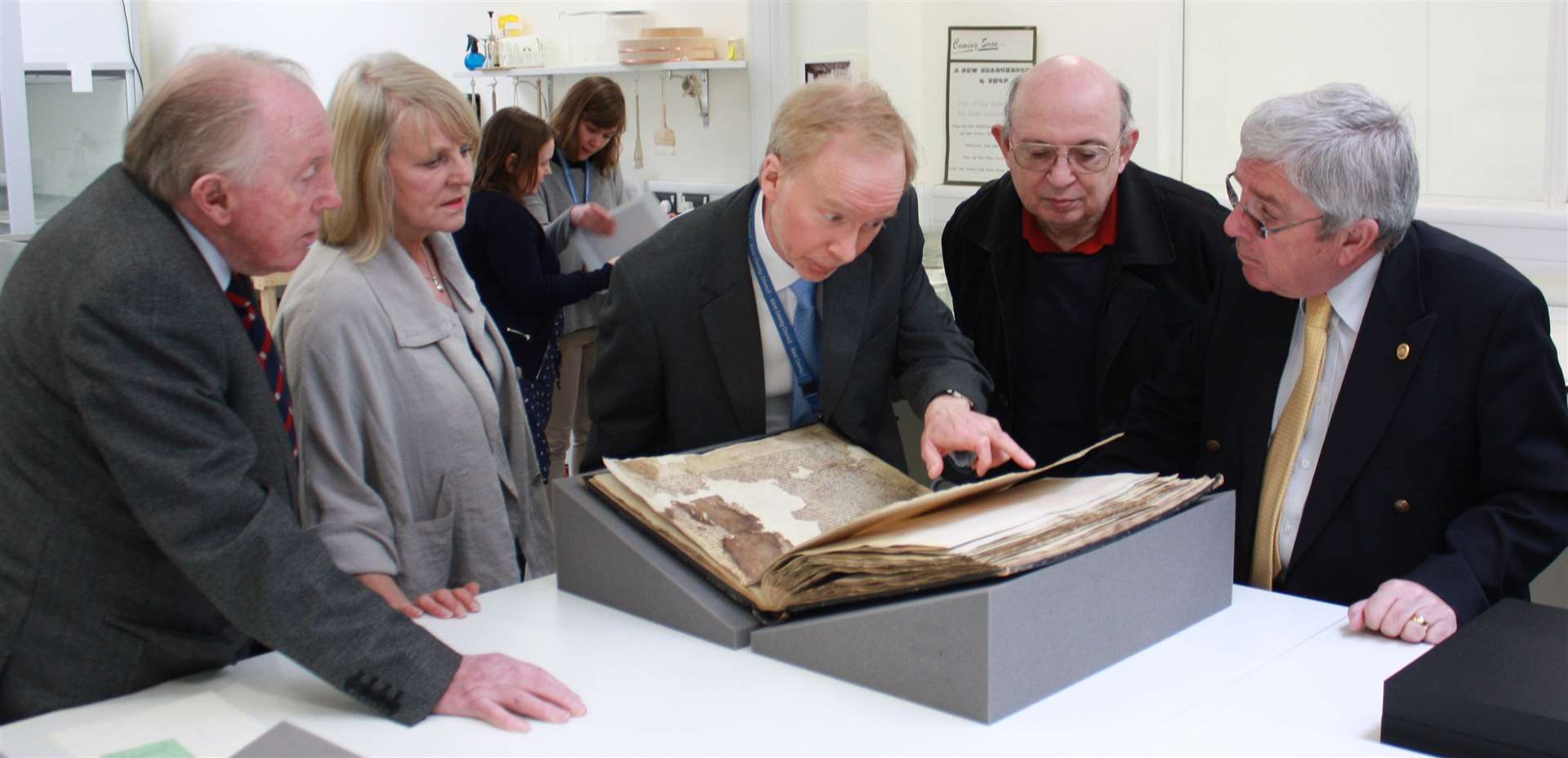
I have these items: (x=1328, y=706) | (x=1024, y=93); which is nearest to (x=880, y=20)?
(x=1024, y=93)

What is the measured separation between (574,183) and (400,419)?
9.96 feet

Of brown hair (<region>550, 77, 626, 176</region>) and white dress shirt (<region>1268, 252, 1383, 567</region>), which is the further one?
brown hair (<region>550, 77, 626, 176</region>)

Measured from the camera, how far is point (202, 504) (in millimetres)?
1421

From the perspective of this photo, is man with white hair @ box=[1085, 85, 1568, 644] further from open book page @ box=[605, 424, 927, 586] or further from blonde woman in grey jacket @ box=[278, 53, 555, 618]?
blonde woman in grey jacket @ box=[278, 53, 555, 618]

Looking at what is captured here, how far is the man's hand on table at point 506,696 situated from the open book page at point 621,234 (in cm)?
320

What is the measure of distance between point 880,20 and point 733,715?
13.0 ft

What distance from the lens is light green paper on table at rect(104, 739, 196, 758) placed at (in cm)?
135

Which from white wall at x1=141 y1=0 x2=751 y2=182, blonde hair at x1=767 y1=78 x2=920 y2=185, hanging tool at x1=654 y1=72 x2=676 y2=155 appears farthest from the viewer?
hanging tool at x1=654 y1=72 x2=676 y2=155

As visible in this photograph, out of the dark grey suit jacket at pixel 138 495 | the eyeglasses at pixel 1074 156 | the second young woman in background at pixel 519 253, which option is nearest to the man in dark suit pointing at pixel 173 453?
the dark grey suit jacket at pixel 138 495

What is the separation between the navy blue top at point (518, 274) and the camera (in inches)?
168

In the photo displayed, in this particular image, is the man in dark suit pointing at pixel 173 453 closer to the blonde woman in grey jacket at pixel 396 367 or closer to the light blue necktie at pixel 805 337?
the blonde woman in grey jacket at pixel 396 367

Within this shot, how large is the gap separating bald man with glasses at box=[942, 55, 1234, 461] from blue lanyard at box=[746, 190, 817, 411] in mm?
676

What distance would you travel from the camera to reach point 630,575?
175 centimetres

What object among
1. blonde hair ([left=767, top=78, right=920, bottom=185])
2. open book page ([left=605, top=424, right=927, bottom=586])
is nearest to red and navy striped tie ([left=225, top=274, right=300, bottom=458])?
open book page ([left=605, top=424, right=927, bottom=586])
